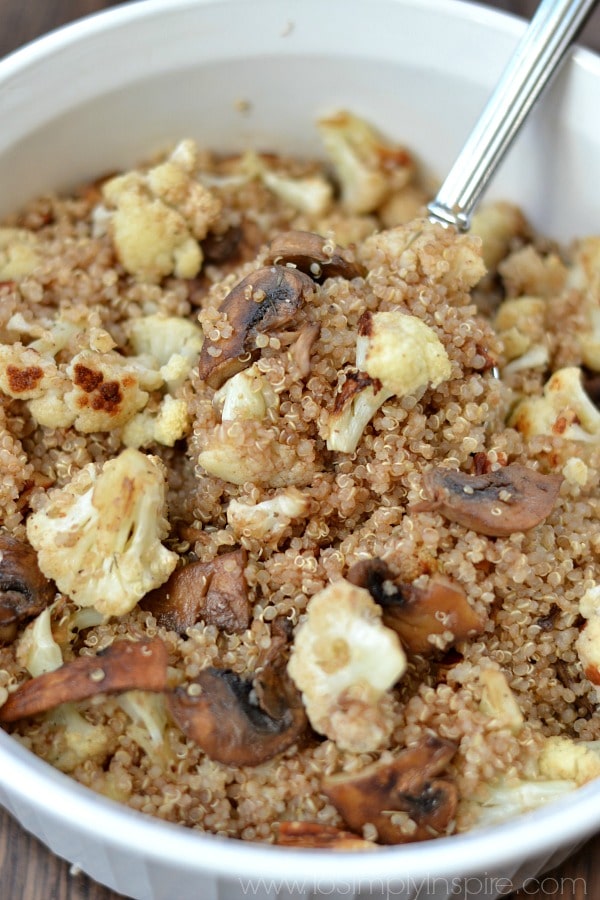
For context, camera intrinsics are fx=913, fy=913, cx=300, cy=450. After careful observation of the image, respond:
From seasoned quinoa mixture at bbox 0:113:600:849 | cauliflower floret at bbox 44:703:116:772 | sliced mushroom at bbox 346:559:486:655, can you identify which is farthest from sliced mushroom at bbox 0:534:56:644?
sliced mushroom at bbox 346:559:486:655

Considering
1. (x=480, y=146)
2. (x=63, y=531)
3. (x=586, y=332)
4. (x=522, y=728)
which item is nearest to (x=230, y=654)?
(x=63, y=531)

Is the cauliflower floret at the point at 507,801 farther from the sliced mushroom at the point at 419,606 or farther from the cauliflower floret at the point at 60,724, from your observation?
the cauliflower floret at the point at 60,724

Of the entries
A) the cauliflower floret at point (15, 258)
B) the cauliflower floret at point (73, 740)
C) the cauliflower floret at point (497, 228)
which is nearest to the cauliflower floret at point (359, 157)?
the cauliflower floret at point (497, 228)

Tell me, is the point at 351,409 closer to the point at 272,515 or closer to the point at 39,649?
the point at 272,515

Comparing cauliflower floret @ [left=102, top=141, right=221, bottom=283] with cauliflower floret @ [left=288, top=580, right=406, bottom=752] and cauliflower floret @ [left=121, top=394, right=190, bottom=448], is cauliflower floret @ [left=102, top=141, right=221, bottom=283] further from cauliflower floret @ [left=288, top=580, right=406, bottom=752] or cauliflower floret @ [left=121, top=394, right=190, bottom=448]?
cauliflower floret @ [left=288, top=580, right=406, bottom=752]

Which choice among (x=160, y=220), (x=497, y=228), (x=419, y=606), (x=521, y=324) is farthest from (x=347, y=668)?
(x=497, y=228)
